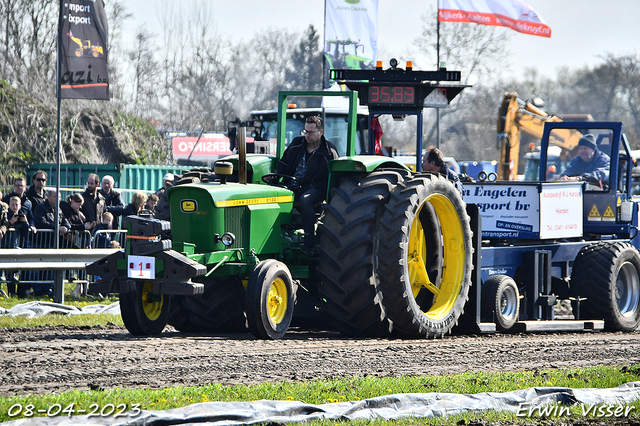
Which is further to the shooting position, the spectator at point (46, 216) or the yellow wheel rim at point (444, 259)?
the spectator at point (46, 216)

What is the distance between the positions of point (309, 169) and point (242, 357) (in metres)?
2.73

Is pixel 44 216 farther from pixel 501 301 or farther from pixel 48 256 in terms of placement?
pixel 501 301

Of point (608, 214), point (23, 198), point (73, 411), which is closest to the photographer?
point (73, 411)

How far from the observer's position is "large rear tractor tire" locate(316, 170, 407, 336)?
7.95 meters

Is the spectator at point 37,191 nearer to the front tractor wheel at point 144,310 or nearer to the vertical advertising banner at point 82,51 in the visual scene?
the vertical advertising banner at point 82,51

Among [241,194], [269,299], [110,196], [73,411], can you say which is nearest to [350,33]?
[110,196]

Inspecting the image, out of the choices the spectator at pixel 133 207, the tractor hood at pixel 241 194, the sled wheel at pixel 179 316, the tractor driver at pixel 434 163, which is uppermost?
the tractor driver at pixel 434 163

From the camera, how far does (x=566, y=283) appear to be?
1130 cm

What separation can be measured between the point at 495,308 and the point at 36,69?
90.3ft

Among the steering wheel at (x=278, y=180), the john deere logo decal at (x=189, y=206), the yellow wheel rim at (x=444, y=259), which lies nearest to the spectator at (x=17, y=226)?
the steering wheel at (x=278, y=180)

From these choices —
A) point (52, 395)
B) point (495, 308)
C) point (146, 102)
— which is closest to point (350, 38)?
point (495, 308)

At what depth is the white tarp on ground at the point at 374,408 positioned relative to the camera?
4.44 m

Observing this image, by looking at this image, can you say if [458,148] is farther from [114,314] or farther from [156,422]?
[156,422]

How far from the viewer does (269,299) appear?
783cm
